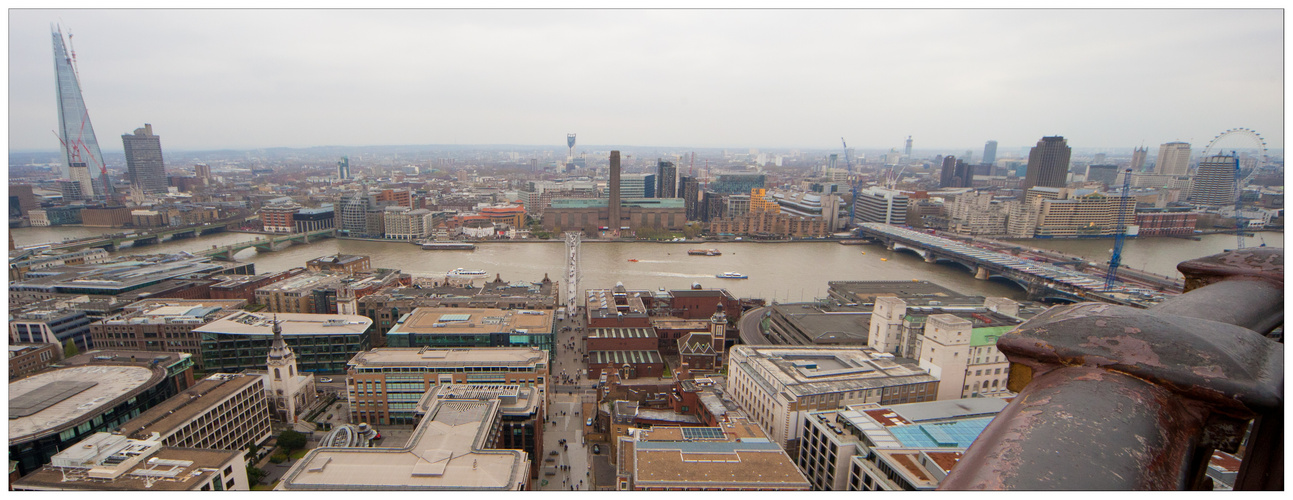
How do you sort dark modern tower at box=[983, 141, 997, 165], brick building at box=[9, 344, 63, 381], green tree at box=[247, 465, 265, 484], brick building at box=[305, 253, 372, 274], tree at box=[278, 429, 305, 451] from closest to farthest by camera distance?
green tree at box=[247, 465, 265, 484], tree at box=[278, 429, 305, 451], brick building at box=[9, 344, 63, 381], brick building at box=[305, 253, 372, 274], dark modern tower at box=[983, 141, 997, 165]

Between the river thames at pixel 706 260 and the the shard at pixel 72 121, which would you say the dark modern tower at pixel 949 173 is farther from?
the the shard at pixel 72 121

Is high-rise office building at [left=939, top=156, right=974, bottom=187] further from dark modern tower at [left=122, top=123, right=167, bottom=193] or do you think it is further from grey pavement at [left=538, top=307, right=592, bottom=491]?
dark modern tower at [left=122, top=123, right=167, bottom=193]

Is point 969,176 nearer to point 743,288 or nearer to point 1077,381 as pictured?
point 743,288

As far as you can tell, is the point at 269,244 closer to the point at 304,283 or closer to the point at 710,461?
the point at 304,283

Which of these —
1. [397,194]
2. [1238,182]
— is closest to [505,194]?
[397,194]

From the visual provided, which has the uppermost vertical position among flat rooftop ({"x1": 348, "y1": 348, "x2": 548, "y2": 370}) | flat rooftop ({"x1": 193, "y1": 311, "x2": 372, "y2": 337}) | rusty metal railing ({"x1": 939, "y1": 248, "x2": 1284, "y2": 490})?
rusty metal railing ({"x1": 939, "y1": 248, "x2": 1284, "y2": 490})

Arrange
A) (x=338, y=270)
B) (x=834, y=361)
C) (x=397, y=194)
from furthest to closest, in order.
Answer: (x=397, y=194) → (x=338, y=270) → (x=834, y=361)

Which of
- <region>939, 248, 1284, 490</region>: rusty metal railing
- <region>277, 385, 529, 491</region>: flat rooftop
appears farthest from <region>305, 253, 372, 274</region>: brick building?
<region>939, 248, 1284, 490</region>: rusty metal railing
